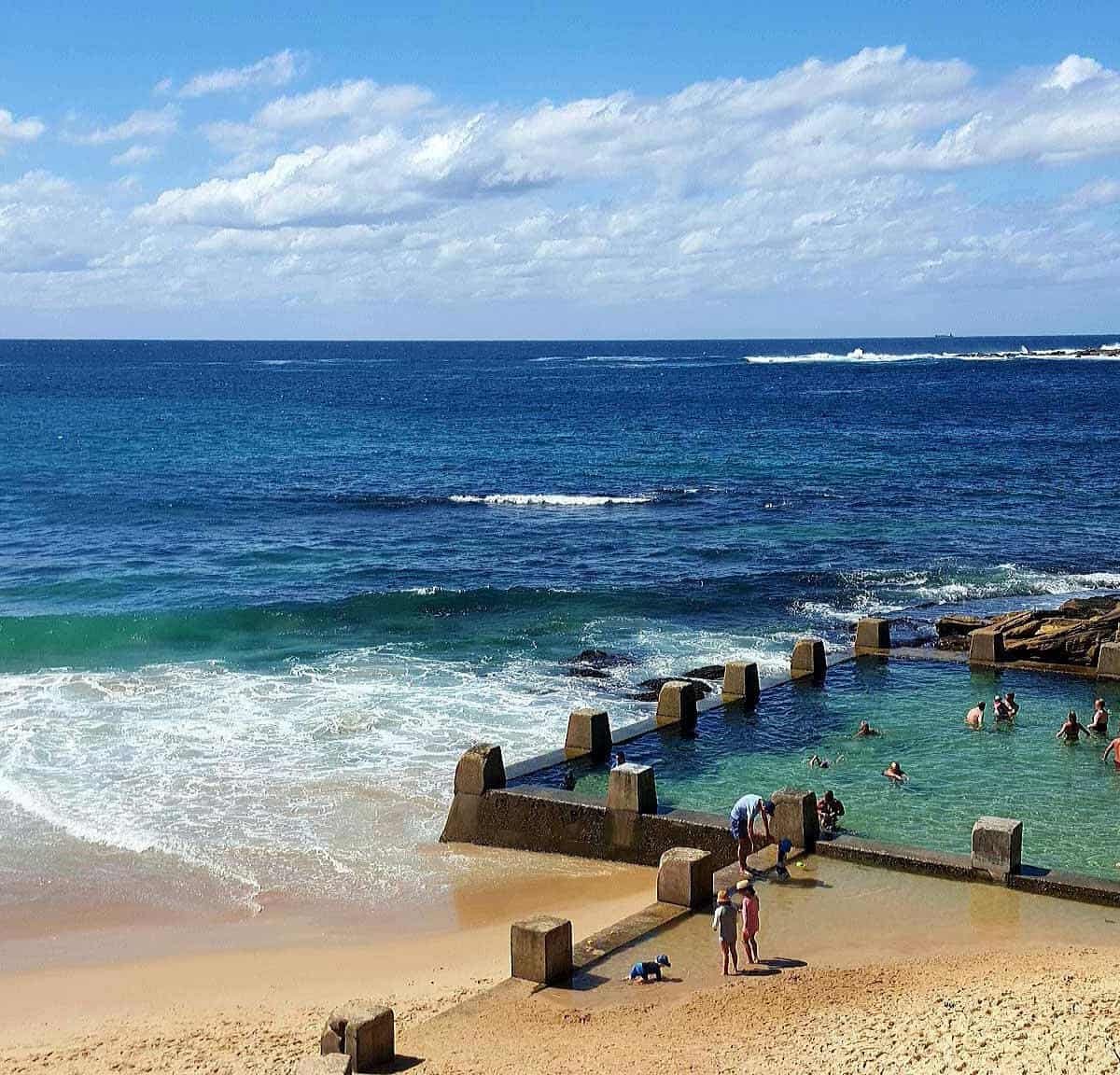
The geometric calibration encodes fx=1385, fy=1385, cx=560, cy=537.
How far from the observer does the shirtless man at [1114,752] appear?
24.2 m

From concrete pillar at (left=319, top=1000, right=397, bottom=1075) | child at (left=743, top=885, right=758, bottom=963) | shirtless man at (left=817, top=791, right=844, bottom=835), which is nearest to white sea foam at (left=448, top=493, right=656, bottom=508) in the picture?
shirtless man at (left=817, top=791, right=844, bottom=835)

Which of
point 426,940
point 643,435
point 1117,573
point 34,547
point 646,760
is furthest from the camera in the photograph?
point 643,435

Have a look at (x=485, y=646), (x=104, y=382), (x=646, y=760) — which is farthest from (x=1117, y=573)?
(x=104, y=382)

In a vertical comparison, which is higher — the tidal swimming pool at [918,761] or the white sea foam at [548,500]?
the white sea foam at [548,500]

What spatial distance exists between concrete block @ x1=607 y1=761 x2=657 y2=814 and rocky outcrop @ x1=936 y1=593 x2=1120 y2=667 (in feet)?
44.5

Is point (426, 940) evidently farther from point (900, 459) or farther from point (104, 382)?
point (104, 382)

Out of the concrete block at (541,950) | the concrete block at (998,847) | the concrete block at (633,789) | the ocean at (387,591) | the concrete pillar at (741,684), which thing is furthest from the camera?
the concrete pillar at (741,684)

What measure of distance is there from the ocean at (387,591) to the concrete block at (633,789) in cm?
296

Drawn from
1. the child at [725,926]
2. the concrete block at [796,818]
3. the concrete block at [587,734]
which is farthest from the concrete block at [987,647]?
the child at [725,926]

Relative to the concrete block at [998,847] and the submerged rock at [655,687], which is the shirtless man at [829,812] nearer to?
the concrete block at [998,847]

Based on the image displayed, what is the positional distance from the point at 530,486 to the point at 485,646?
33919 millimetres

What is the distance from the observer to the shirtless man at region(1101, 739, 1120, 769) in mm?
24188

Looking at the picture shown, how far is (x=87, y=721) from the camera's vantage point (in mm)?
30000

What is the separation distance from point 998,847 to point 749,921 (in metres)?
4.35
